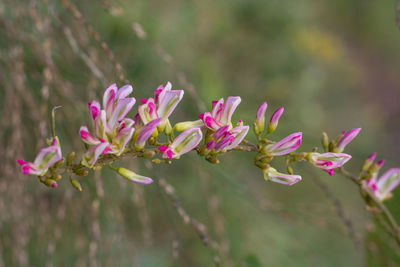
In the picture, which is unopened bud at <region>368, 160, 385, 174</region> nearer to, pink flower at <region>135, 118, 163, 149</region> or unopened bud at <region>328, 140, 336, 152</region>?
unopened bud at <region>328, 140, 336, 152</region>

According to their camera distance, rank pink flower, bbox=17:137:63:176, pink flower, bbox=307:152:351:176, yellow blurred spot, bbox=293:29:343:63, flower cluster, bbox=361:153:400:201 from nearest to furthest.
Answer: pink flower, bbox=17:137:63:176, pink flower, bbox=307:152:351:176, flower cluster, bbox=361:153:400:201, yellow blurred spot, bbox=293:29:343:63

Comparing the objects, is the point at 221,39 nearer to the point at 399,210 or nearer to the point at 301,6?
the point at 301,6

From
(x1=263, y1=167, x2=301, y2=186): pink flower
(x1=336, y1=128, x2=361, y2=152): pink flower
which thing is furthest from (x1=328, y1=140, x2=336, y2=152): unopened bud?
(x1=263, y1=167, x2=301, y2=186): pink flower

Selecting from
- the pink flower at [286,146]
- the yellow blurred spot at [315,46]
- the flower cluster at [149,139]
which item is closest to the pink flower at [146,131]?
the flower cluster at [149,139]

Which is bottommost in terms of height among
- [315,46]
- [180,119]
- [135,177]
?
[180,119]

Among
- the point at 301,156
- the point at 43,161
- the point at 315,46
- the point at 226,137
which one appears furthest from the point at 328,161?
the point at 315,46

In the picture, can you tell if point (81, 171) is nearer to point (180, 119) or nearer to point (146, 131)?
point (146, 131)
